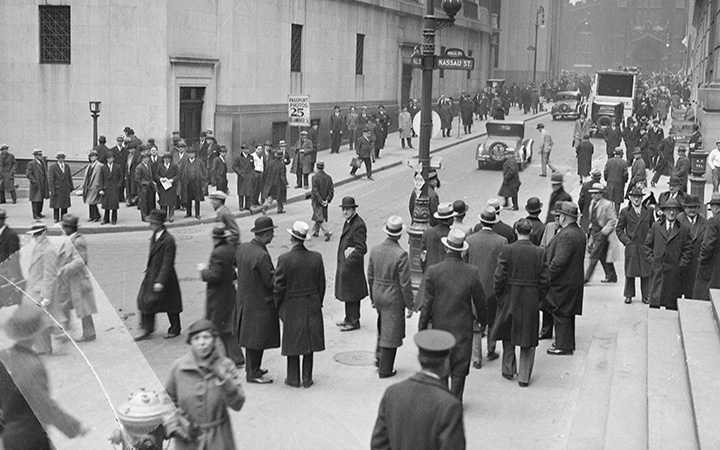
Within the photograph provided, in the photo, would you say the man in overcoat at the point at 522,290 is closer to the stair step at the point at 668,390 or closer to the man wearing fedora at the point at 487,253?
the man wearing fedora at the point at 487,253

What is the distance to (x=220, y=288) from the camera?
35.1 feet

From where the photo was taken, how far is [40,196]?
20781 mm

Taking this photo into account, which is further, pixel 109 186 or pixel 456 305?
pixel 109 186

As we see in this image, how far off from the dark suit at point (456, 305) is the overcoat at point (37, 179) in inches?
552

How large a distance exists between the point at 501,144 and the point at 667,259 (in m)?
18.8

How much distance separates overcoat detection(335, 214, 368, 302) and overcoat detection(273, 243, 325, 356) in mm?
2305

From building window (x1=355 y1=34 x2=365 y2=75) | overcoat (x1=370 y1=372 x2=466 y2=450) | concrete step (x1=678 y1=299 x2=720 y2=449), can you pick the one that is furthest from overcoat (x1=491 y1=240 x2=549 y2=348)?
building window (x1=355 y1=34 x2=365 y2=75)

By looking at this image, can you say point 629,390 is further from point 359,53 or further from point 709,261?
point 359,53

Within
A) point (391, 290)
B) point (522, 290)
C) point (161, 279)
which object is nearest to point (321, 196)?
point (161, 279)

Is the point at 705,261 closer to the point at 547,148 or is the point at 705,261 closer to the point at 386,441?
the point at 386,441

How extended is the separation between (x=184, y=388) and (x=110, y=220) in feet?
49.7

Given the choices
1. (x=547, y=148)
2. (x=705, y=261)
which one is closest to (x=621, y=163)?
(x=547, y=148)

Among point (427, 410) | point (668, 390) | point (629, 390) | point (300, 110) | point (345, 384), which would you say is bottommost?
point (345, 384)

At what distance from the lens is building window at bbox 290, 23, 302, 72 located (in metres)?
33.5
